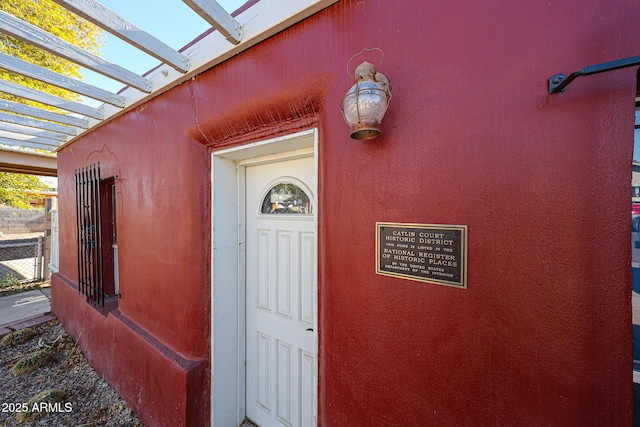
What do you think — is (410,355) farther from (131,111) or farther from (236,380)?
(131,111)

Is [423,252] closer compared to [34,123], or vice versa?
[423,252]

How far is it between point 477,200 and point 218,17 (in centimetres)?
189

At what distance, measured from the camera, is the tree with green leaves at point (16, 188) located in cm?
655

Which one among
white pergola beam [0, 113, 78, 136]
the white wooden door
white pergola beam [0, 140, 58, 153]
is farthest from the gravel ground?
white pergola beam [0, 113, 78, 136]

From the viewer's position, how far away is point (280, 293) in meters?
2.25

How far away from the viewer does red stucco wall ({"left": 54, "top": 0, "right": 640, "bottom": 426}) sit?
0.89m

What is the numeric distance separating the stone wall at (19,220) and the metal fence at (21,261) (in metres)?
4.50

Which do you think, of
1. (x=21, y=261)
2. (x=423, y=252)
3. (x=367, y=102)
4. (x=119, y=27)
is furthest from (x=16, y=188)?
(x=423, y=252)

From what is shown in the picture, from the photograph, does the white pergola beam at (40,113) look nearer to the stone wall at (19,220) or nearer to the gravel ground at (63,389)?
the gravel ground at (63,389)

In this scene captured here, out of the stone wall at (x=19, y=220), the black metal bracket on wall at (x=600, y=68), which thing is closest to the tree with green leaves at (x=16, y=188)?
the stone wall at (x=19, y=220)

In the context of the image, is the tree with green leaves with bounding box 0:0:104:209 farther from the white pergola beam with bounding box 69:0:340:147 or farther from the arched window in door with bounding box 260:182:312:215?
the arched window in door with bounding box 260:182:312:215

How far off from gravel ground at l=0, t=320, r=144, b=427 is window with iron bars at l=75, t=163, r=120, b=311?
95 cm

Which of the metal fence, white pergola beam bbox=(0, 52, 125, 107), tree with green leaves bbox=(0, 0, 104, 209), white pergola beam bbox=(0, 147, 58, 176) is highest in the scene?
tree with green leaves bbox=(0, 0, 104, 209)

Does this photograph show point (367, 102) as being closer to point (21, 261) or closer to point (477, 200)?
point (477, 200)
